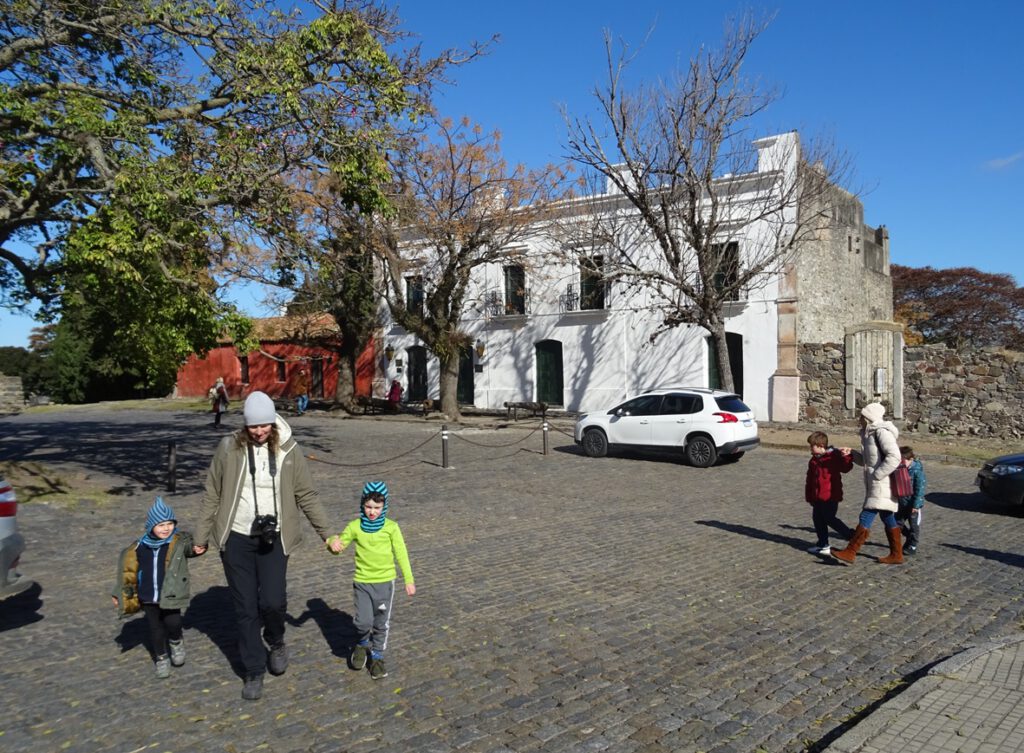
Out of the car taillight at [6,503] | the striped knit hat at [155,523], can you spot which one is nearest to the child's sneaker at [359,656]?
the striped knit hat at [155,523]

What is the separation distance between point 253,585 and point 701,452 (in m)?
12.6

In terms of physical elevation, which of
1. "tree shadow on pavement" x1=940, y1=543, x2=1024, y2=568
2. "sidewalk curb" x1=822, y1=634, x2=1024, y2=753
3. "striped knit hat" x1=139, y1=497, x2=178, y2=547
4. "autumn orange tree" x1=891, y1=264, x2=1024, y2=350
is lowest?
"tree shadow on pavement" x1=940, y1=543, x2=1024, y2=568

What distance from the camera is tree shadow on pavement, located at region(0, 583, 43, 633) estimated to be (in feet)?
20.8

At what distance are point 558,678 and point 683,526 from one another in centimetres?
547

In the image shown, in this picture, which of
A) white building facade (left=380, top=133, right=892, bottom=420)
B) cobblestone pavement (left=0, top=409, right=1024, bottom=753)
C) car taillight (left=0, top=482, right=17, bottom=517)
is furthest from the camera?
white building facade (left=380, top=133, right=892, bottom=420)

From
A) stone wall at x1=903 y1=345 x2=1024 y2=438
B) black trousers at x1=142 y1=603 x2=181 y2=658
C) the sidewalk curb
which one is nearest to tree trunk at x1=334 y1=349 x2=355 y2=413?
stone wall at x1=903 y1=345 x2=1024 y2=438

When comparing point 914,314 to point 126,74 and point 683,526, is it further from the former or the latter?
point 126,74

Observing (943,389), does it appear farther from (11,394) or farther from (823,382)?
(11,394)

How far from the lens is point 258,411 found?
15.9ft

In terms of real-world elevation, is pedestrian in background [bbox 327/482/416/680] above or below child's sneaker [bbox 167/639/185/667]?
above

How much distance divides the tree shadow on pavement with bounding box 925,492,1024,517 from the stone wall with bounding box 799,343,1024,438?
9.71 m

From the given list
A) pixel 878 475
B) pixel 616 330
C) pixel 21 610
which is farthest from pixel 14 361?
pixel 878 475

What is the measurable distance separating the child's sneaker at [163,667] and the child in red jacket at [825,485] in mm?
6273

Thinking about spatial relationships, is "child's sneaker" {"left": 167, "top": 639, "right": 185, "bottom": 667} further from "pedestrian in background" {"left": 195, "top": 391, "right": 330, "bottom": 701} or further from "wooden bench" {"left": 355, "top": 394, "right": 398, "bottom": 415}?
"wooden bench" {"left": 355, "top": 394, "right": 398, "bottom": 415}
